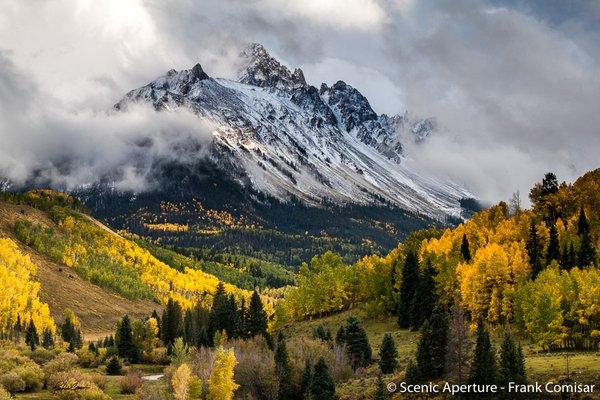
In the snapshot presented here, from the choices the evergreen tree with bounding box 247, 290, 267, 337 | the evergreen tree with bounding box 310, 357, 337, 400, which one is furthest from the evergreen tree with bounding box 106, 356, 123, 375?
the evergreen tree with bounding box 310, 357, 337, 400

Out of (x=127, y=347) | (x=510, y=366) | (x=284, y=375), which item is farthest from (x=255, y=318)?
(x=510, y=366)

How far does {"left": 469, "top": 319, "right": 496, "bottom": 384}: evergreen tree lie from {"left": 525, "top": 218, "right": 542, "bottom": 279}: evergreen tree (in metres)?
54.2

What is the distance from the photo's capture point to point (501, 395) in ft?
215

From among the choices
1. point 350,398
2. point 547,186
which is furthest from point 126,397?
point 547,186

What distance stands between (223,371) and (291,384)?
41.8ft

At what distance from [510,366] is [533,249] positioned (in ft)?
218

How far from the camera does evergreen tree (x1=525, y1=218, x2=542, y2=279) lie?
119 m

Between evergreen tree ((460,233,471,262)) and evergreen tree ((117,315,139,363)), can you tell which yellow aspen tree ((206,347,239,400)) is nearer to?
evergreen tree ((117,315,139,363))

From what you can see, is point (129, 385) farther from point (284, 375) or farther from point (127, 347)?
point (127, 347)

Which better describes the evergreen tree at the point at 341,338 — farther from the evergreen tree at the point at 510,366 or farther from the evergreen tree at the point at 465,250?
the evergreen tree at the point at 465,250

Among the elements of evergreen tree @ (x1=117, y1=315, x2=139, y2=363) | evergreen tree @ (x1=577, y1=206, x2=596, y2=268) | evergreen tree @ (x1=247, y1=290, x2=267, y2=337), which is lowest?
evergreen tree @ (x1=117, y1=315, x2=139, y2=363)

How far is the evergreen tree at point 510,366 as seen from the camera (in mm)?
65250

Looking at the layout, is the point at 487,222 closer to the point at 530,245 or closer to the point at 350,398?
the point at 530,245

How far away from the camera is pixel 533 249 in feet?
418
